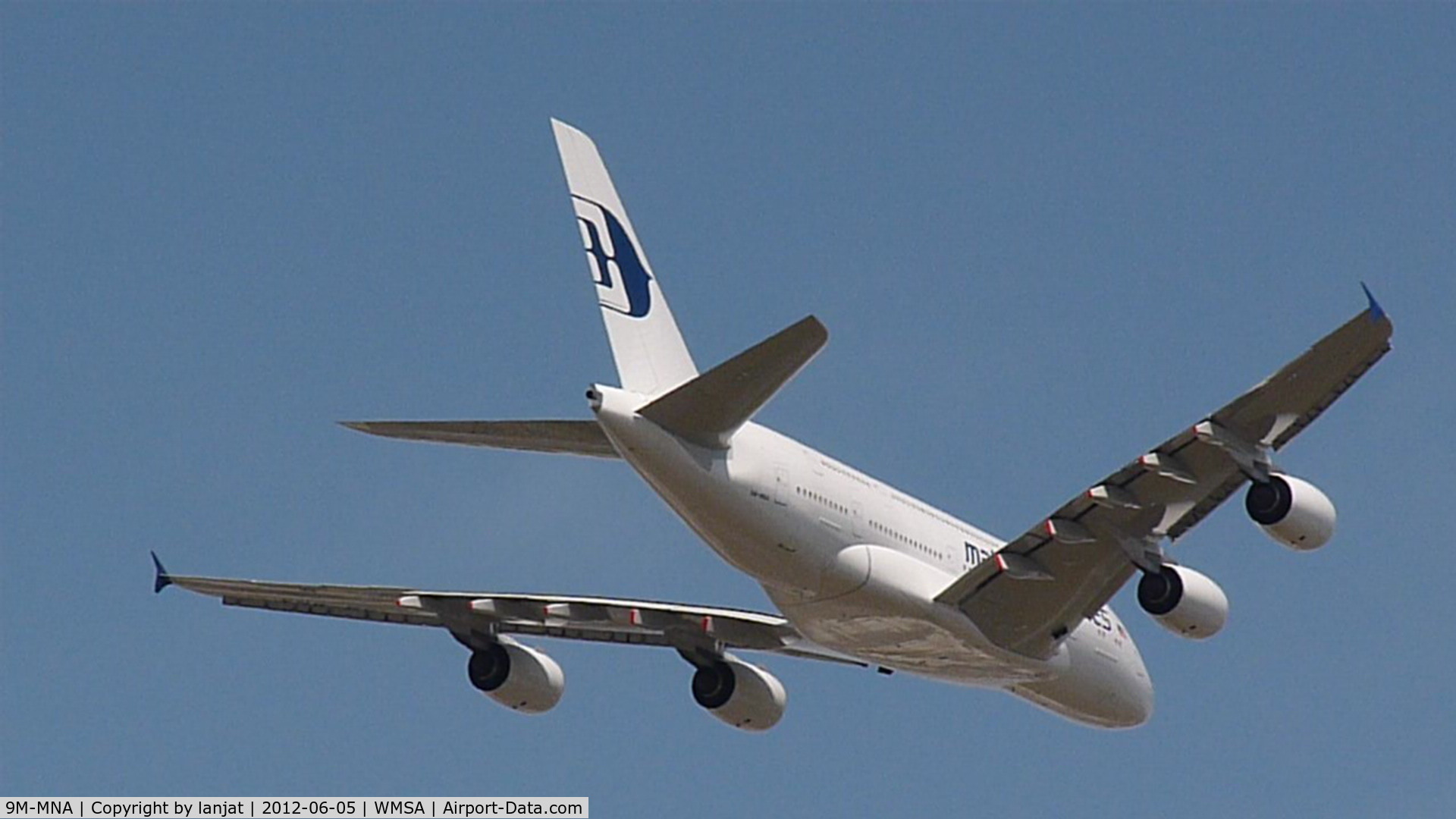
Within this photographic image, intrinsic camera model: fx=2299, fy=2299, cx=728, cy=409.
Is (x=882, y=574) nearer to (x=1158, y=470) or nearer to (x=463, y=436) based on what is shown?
(x=1158, y=470)

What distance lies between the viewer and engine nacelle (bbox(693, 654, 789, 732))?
33.2 metres

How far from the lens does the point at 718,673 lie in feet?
110

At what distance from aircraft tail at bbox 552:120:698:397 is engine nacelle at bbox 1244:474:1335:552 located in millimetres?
7232

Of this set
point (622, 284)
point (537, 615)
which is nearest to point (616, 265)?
point (622, 284)

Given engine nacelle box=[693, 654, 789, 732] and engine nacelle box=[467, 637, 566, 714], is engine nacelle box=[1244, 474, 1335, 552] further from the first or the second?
engine nacelle box=[467, 637, 566, 714]

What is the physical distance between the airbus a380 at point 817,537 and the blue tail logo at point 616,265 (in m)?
0.03

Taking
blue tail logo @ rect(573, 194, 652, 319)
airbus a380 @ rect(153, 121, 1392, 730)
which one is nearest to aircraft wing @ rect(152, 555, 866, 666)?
airbus a380 @ rect(153, 121, 1392, 730)

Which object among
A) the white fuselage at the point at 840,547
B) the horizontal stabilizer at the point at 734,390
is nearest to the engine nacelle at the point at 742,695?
the white fuselage at the point at 840,547

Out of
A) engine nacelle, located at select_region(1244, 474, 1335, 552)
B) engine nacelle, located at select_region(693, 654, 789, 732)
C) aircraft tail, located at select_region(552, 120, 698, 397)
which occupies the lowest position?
engine nacelle, located at select_region(1244, 474, 1335, 552)

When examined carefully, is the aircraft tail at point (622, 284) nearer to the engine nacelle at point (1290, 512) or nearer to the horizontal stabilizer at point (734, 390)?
the horizontal stabilizer at point (734, 390)

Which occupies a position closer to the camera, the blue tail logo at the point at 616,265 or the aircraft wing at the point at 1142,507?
the aircraft wing at the point at 1142,507

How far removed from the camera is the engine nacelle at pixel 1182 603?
30.0 m

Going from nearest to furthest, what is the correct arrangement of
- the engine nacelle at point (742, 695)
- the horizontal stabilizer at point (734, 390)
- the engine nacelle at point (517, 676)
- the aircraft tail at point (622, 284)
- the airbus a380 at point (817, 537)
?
the horizontal stabilizer at point (734, 390) → the airbus a380 at point (817, 537) → the aircraft tail at point (622, 284) → the engine nacelle at point (517, 676) → the engine nacelle at point (742, 695)

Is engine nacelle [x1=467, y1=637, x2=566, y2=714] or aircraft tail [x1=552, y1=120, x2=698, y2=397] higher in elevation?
aircraft tail [x1=552, y1=120, x2=698, y2=397]
